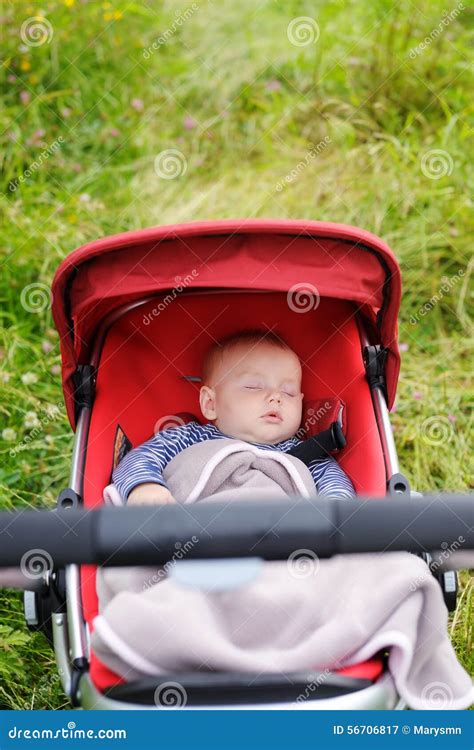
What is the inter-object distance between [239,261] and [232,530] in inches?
35.9

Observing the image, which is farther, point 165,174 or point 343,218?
point 165,174

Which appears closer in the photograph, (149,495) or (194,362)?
(149,495)

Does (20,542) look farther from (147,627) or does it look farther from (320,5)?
(320,5)

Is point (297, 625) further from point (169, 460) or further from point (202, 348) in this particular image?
point (202, 348)

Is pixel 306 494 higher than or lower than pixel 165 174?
lower

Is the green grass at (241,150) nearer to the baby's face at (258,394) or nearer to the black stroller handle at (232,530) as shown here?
the baby's face at (258,394)

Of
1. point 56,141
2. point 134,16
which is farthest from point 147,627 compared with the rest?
point 134,16

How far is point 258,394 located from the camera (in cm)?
257

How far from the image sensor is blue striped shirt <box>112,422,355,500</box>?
2328 millimetres

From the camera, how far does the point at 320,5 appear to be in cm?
550

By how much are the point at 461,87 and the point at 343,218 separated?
111 cm

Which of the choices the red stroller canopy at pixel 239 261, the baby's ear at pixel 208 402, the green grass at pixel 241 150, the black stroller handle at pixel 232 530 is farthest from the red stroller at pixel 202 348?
the green grass at pixel 241 150

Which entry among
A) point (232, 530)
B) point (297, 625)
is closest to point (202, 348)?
point (297, 625)

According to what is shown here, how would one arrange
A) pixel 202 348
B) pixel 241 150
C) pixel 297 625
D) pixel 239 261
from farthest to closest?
1. pixel 241 150
2. pixel 202 348
3. pixel 239 261
4. pixel 297 625
